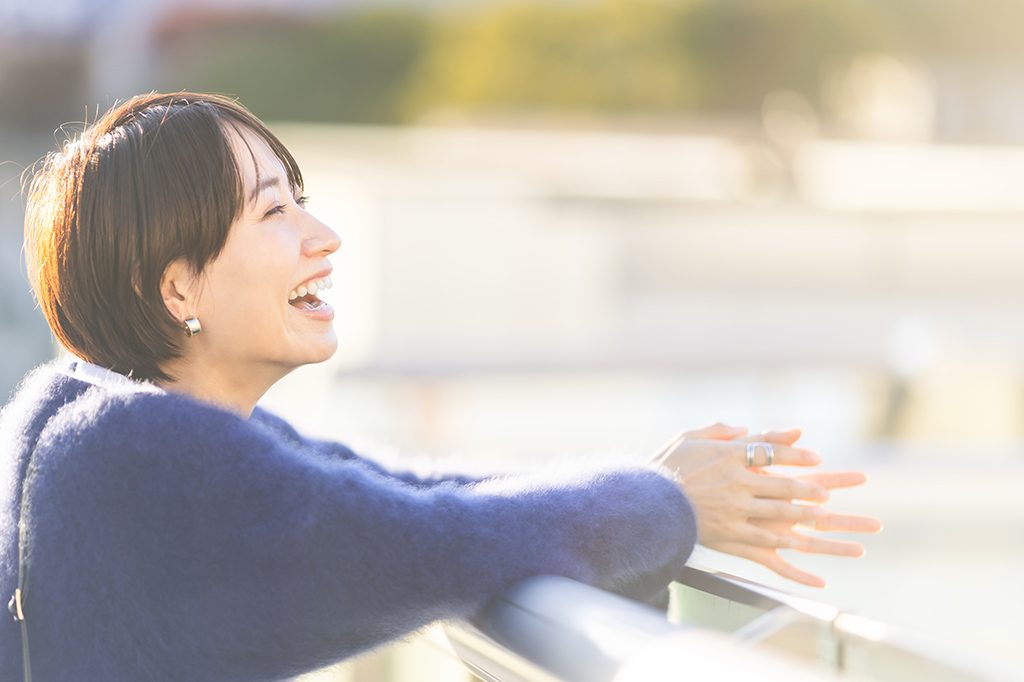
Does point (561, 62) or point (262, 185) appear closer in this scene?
point (262, 185)

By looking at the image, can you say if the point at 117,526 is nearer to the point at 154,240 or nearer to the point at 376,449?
the point at 154,240

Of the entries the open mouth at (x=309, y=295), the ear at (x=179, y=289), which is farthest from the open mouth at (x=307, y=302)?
the ear at (x=179, y=289)

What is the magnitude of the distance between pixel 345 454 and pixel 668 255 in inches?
458

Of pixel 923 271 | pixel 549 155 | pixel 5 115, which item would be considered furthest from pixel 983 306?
pixel 5 115

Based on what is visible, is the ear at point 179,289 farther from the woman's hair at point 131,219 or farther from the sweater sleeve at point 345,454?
the sweater sleeve at point 345,454

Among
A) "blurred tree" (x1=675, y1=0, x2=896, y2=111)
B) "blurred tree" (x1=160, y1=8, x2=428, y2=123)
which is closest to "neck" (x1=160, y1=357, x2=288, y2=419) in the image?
"blurred tree" (x1=160, y1=8, x2=428, y2=123)

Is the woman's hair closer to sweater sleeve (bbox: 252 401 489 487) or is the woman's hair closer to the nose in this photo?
the nose

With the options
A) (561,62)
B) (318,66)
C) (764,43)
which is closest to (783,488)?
(561,62)

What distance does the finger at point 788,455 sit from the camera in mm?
1611

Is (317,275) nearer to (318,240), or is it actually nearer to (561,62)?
(318,240)

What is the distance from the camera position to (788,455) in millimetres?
1638

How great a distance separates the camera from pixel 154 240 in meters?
1.50

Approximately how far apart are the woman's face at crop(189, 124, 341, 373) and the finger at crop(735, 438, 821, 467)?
0.50 meters

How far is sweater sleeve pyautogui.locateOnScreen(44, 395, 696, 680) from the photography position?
125cm
